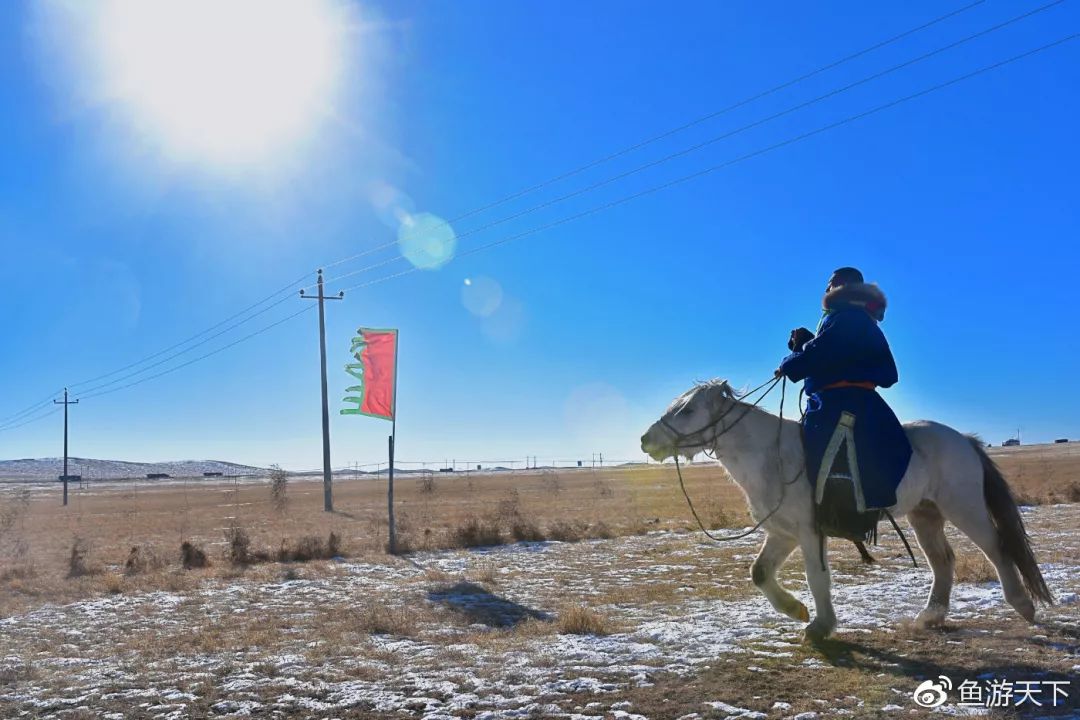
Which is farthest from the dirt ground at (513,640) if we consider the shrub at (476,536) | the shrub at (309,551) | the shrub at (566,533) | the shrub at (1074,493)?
the shrub at (1074,493)

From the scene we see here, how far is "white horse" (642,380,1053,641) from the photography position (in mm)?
6883

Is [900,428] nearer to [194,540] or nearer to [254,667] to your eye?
[254,667]

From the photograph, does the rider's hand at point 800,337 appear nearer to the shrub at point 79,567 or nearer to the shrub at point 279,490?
the shrub at point 79,567

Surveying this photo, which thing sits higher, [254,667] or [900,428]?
[900,428]

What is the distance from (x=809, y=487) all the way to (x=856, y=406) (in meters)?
0.84

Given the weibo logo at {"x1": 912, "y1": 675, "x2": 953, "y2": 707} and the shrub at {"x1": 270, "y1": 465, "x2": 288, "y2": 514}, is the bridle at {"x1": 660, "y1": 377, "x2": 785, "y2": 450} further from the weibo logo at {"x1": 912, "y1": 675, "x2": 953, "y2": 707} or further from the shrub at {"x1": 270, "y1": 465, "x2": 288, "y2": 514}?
the shrub at {"x1": 270, "y1": 465, "x2": 288, "y2": 514}

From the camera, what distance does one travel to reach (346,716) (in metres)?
5.26

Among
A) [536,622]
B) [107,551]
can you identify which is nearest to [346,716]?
[536,622]

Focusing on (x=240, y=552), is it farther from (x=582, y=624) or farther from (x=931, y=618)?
(x=931, y=618)

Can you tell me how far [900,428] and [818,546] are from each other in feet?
4.27

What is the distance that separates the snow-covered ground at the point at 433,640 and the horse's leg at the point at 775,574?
10.4 inches

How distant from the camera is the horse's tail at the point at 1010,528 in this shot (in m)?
6.94

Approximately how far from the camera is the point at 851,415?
6781mm

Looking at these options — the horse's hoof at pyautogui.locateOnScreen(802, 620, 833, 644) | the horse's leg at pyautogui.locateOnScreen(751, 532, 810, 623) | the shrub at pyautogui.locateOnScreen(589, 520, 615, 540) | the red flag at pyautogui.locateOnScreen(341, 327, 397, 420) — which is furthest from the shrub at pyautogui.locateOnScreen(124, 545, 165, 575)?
the horse's hoof at pyautogui.locateOnScreen(802, 620, 833, 644)
